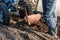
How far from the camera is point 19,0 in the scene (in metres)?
3.43

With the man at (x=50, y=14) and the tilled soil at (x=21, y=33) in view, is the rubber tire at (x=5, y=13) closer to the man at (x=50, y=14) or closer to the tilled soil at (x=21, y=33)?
the tilled soil at (x=21, y=33)

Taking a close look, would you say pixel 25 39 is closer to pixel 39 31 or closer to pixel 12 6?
pixel 39 31

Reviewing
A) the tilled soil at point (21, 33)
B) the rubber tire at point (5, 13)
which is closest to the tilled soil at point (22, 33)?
the tilled soil at point (21, 33)

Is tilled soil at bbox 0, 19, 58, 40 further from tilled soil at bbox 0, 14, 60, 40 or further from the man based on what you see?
the man

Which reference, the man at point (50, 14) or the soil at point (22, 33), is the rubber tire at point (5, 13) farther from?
the man at point (50, 14)

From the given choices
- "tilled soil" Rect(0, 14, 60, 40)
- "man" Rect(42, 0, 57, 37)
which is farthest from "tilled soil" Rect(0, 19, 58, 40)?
"man" Rect(42, 0, 57, 37)

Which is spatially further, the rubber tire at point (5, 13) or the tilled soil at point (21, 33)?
the rubber tire at point (5, 13)

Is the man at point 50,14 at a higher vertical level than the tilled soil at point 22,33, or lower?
higher

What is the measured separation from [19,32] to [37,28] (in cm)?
41

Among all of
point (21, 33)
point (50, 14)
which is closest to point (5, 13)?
point (21, 33)

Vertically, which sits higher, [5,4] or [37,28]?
[5,4]

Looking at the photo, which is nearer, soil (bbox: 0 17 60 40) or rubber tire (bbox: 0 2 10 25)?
soil (bbox: 0 17 60 40)

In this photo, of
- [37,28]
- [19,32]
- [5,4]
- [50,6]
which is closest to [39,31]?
[37,28]

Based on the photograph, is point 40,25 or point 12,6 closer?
point 40,25
